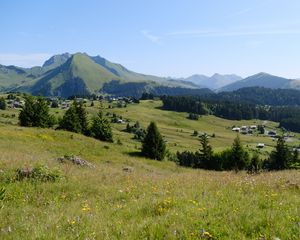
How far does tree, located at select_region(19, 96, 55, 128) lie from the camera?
68.2 meters

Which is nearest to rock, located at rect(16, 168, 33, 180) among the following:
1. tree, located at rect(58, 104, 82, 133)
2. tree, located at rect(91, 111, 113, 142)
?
tree, located at rect(91, 111, 113, 142)

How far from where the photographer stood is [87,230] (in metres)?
6.55

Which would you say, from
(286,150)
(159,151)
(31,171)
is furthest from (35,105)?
(31,171)

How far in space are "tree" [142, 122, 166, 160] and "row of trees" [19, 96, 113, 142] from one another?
11.7 meters

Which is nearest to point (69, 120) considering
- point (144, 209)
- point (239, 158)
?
point (239, 158)

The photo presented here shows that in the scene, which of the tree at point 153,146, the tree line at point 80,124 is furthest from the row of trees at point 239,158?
the tree line at point 80,124

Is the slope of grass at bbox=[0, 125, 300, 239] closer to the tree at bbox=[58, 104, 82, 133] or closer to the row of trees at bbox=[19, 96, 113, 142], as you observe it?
the row of trees at bbox=[19, 96, 113, 142]

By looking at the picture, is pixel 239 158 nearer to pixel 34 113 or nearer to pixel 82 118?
pixel 82 118

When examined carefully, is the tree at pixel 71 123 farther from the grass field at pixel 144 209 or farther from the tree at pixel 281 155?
the grass field at pixel 144 209

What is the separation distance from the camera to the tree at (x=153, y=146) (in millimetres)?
64562

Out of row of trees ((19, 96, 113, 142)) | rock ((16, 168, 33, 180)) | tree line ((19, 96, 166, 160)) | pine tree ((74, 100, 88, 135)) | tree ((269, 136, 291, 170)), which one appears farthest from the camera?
pine tree ((74, 100, 88, 135))

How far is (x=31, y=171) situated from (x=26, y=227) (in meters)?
6.62

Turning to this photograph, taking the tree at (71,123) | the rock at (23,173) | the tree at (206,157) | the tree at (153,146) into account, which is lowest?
the tree at (206,157)

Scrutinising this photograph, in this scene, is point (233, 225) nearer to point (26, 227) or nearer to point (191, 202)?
point (191, 202)
